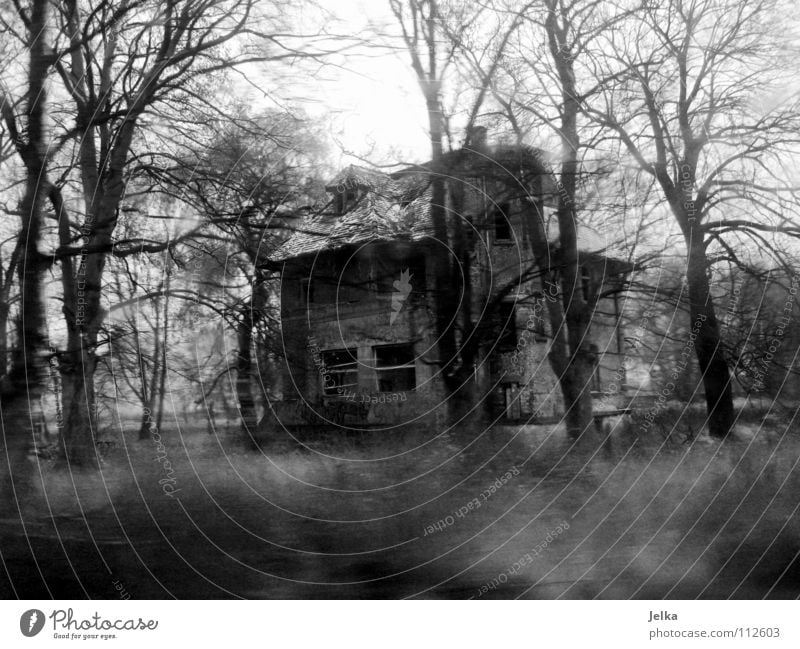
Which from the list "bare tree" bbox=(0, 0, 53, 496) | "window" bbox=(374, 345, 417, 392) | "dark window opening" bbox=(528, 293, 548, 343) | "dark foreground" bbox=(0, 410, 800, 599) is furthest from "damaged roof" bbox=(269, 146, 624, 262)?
"bare tree" bbox=(0, 0, 53, 496)

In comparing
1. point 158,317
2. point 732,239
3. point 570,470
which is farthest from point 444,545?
point 732,239

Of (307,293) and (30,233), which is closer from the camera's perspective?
(307,293)

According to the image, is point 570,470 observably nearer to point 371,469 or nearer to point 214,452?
point 371,469

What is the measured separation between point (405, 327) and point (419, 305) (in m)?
0.07

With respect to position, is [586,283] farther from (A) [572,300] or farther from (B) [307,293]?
(B) [307,293]

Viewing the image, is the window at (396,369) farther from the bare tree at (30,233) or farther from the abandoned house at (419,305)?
the bare tree at (30,233)

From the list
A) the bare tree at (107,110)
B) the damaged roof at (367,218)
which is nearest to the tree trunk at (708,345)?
the damaged roof at (367,218)

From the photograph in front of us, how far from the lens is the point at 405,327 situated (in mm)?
1594

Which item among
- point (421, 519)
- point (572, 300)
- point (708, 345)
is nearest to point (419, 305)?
point (572, 300)

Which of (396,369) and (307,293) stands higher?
(307,293)

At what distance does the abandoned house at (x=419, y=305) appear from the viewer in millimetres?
1595

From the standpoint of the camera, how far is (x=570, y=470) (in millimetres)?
1617

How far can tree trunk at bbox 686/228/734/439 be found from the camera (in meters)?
1.65

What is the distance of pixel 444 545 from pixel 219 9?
5.37 ft
